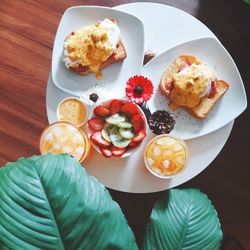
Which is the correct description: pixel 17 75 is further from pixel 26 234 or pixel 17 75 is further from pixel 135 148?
pixel 26 234

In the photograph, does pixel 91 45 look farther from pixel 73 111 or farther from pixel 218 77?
pixel 218 77

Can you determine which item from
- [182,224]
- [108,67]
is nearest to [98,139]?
[108,67]

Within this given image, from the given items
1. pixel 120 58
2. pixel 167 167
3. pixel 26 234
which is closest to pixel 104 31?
pixel 120 58

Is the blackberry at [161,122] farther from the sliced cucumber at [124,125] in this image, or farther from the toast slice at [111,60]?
the toast slice at [111,60]

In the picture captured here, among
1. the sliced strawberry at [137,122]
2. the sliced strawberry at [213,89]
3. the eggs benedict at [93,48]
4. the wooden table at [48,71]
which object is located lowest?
the wooden table at [48,71]

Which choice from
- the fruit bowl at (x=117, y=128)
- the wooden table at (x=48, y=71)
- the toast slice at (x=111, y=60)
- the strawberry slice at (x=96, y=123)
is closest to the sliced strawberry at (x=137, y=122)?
the fruit bowl at (x=117, y=128)

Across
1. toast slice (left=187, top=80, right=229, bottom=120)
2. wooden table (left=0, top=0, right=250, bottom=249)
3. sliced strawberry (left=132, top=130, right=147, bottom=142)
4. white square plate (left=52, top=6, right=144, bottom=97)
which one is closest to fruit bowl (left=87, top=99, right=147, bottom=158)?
sliced strawberry (left=132, top=130, right=147, bottom=142)
